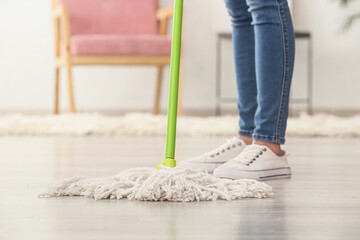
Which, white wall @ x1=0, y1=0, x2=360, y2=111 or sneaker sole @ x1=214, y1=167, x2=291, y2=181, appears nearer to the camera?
sneaker sole @ x1=214, y1=167, x2=291, y2=181

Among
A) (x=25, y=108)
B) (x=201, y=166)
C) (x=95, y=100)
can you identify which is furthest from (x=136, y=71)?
(x=201, y=166)

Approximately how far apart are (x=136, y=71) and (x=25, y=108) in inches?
27.6

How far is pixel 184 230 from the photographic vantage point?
0.66 meters

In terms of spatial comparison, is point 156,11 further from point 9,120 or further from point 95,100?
point 9,120

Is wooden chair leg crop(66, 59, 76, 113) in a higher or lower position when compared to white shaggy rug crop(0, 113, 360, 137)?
higher

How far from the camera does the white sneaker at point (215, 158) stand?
4.02ft

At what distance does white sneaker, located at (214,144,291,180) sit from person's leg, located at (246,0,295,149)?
33mm

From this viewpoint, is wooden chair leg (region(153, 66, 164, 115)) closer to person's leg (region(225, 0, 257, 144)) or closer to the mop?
person's leg (region(225, 0, 257, 144))

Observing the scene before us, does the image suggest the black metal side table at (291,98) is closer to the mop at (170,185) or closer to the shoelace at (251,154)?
the shoelace at (251,154)

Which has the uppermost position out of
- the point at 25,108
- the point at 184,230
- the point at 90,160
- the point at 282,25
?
the point at 282,25

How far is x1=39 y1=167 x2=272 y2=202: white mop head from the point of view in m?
0.84

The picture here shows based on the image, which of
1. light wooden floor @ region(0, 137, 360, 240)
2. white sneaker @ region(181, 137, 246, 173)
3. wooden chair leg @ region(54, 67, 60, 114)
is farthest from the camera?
wooden chair leg @ region(54, 67, 60, 114)

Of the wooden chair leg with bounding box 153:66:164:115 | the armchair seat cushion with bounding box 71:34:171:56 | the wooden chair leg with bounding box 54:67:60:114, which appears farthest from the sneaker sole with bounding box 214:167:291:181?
the wooden chair leg with bounding box 54:67:60:114

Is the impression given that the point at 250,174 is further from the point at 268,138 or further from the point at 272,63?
the point at 272,63
